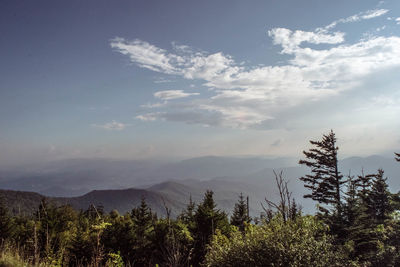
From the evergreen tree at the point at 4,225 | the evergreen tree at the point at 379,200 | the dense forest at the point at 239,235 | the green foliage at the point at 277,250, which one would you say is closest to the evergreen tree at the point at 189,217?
the dense forest at the point at 239,235

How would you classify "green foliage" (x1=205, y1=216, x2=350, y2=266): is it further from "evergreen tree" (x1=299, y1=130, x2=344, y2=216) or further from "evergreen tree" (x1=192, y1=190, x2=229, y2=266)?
"evergreen tree" (x1=299, y1=130, x2=344, y2=216)

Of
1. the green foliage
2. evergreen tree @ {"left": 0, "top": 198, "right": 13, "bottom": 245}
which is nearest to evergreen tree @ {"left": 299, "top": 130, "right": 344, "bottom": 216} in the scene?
the green foliage

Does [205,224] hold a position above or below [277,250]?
below

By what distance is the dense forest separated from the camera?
26.9ft

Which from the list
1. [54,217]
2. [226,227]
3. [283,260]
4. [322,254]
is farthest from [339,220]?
[54,217]

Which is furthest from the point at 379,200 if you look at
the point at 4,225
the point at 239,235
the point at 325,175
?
the point at 4,225

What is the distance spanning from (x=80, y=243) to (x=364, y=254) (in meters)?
20.5

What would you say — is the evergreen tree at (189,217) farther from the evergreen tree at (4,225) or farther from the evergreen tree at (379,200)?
the evergreen tree at (379,200)

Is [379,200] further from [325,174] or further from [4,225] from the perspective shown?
[4,225]

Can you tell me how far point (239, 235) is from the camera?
33.7 ft

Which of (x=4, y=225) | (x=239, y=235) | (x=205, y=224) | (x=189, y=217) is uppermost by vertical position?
(x=239, y=235)

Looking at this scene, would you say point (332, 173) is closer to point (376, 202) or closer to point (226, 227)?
point (376, 202)

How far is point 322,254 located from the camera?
8.64 meters

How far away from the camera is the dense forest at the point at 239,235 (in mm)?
8195
